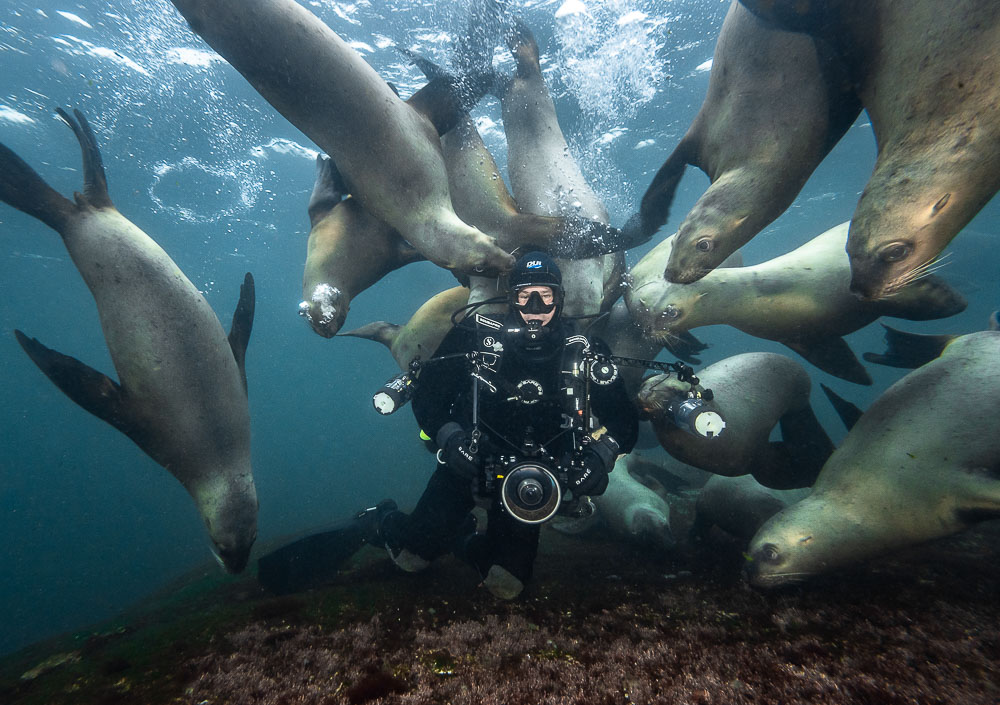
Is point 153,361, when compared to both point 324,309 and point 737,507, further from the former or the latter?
point 737,507

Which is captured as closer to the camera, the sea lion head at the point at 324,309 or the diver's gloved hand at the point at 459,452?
the diver's gloved hand at the point at 459,452

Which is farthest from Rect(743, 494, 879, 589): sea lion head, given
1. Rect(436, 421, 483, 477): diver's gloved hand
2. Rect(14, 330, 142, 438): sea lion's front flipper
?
Rect(14, 330, 142, 438): sea lion's front flipper

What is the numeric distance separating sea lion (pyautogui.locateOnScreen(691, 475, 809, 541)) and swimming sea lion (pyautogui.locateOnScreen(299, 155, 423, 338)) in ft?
12.7

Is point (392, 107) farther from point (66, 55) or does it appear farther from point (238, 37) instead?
point (66, 55)

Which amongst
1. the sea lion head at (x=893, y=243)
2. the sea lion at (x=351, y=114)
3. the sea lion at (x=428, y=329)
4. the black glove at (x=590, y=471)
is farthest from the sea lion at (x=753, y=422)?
the sea lion at (x=428, y=329)

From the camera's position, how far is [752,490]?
13.6 ft

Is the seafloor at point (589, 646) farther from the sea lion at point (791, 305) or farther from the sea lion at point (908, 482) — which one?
the sea lion at point (791, 305)

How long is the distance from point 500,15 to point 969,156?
30.6ft

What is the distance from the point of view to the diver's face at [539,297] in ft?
11.0

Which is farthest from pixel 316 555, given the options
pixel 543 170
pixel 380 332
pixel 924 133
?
pixel 924 133

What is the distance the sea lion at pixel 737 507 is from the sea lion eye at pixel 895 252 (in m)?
2.70

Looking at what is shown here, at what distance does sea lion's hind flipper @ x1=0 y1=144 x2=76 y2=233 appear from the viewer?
3695 mm

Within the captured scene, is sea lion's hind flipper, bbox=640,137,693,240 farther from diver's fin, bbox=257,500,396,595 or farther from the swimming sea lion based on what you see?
diver's fin, bbox=257,500,396,595

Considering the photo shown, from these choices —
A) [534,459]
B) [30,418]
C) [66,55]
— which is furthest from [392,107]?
[30,418]
